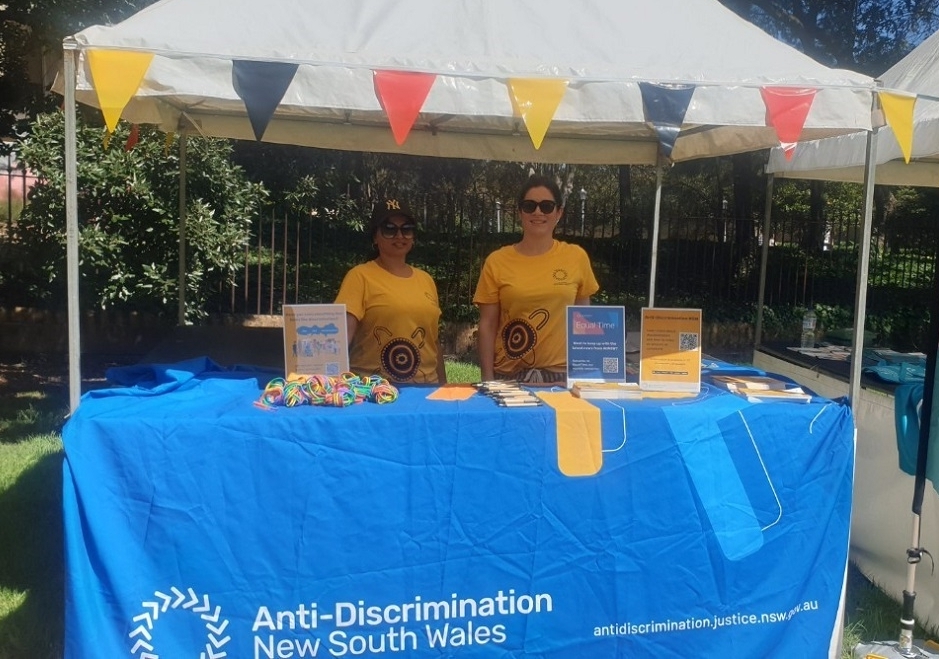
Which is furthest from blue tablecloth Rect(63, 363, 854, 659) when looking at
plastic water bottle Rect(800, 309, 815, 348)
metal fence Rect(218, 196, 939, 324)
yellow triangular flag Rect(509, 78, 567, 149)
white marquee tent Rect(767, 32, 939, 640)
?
metal fence Rect(218, 196, 939, 324)

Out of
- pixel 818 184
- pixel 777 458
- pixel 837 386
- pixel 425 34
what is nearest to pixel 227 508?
pixel 425 34

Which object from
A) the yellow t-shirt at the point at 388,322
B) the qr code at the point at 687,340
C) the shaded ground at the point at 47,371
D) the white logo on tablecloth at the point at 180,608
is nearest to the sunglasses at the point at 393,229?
the yellow t-shirt at the point at 388,322

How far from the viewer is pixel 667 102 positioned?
2.72m

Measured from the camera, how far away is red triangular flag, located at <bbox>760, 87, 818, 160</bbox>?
276 cm

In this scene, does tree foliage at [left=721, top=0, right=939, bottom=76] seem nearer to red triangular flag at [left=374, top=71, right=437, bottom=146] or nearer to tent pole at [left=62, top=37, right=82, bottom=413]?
red triangular flag at [left=374, top=71, right=437, bottom=146]

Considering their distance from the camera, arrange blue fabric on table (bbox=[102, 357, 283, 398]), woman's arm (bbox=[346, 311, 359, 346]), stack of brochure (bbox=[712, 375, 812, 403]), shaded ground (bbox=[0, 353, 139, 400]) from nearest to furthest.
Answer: blue fabric on table (bbox=[102, 357, 283, 398]), stack of brochure (bbox=[712, 375, 812, 403]), woman's arm (bbox=[346, 311, 359, 346]), shaded ground (bbox=[0, 353, 139, 400])

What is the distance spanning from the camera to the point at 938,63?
14.0 feet

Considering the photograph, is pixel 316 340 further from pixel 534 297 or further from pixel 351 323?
pixel 534 297

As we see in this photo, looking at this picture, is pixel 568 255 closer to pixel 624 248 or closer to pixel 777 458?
pixel 777 458

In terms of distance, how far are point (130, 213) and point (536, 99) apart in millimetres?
5424

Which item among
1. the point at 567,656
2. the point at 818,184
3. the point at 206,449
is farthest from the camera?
the point at 818,184

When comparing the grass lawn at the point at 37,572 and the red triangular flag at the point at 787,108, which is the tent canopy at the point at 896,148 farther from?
the grass lawn at the point at 37,572

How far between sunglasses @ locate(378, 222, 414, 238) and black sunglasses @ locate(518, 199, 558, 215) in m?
0.51

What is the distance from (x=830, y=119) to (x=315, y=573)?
2.37m
